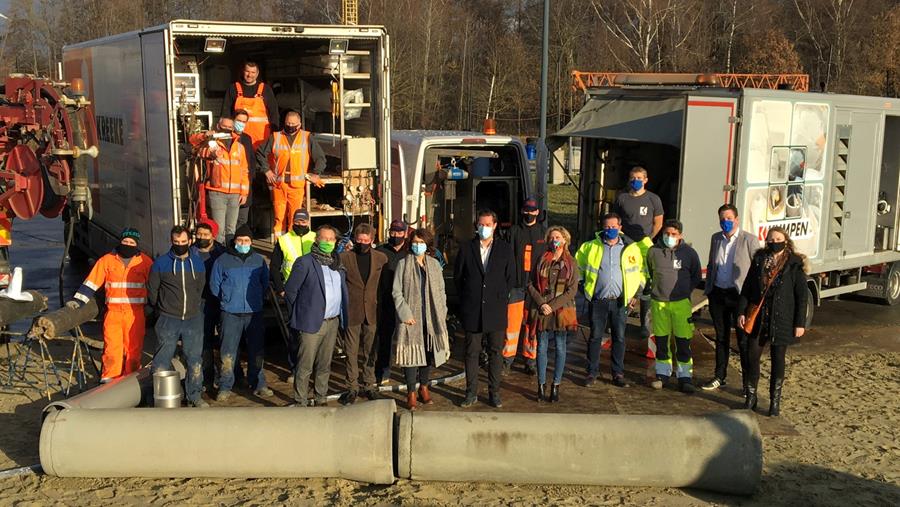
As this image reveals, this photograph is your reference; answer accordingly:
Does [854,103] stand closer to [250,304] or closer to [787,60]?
[250,304]

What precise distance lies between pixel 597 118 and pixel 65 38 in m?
51.1

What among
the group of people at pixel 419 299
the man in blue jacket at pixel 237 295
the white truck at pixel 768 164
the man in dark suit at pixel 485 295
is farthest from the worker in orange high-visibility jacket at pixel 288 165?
the white truck at pixel 768 164

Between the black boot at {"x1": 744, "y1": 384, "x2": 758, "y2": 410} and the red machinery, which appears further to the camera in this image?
the red machinery

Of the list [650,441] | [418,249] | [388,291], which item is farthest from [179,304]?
[650,441]

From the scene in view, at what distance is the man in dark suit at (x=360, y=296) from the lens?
8.92 m

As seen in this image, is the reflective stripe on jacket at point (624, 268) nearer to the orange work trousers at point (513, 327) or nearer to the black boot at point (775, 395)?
the orange work trousers at point (513, 327)

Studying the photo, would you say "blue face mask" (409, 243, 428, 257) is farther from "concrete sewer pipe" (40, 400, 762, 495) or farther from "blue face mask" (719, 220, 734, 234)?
"blue face mask" (719, 220, 734, 234)

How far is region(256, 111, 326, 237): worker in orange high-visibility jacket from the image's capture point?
1038cm

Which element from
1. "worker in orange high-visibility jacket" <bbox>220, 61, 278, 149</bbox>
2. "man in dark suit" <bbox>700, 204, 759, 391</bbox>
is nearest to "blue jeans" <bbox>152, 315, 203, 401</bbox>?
"worker in orange high-visibility jacket" <bbox>220, 61, 278, 149</bbox>

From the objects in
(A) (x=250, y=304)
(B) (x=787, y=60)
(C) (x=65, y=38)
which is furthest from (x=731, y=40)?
(A) (x=250, y=304)

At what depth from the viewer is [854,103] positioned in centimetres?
1263

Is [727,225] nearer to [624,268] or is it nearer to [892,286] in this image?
[624,268]

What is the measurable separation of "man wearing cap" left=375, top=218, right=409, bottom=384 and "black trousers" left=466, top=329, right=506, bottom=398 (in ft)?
2.37

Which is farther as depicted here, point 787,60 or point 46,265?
point 787,60
